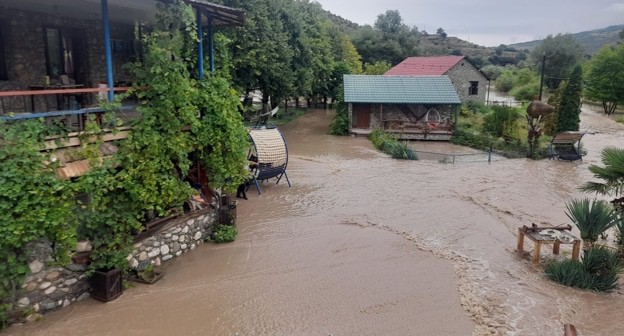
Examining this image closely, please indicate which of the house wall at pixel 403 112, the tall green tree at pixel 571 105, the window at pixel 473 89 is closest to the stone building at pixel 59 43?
the house wall at pixel 403 112

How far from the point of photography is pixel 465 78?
123 feet

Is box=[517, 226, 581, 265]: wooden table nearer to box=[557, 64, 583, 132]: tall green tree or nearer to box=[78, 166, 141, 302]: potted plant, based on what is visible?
box=[78, 166, 141, 302]: potted plant

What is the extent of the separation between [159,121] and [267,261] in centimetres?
352

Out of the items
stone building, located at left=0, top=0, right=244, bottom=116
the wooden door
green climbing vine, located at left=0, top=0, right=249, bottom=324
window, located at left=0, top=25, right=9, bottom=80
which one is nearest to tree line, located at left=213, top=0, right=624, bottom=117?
the wooden door

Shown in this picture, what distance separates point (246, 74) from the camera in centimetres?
2341

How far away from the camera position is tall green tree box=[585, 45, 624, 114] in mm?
43438

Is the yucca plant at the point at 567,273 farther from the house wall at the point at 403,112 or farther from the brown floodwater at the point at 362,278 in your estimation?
the house wall at the point at 403,112

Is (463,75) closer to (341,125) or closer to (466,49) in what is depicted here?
(341,125)

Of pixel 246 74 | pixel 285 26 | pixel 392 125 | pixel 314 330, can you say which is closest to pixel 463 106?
pixel 392 125

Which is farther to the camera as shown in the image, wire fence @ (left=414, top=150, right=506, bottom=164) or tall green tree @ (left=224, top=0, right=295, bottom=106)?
tall green tree @ (left=224, top=0, right=295, bottom=106)

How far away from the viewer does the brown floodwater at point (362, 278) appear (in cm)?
730

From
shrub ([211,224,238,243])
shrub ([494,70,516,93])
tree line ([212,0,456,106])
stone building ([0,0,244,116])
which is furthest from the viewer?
shrub ([494,70,516,93])

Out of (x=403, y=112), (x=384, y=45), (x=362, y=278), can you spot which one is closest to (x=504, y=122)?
(x=403, y=112)

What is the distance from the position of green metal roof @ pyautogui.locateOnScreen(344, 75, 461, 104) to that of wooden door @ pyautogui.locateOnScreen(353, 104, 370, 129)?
2.40ft
